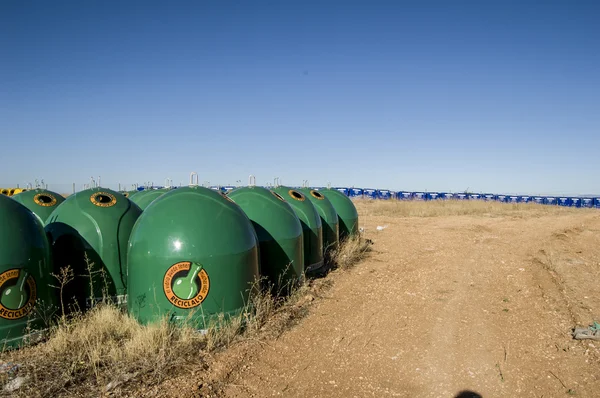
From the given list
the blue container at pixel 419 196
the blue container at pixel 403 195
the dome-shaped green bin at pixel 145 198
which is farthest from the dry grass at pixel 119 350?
the blue container at pixel 419 196

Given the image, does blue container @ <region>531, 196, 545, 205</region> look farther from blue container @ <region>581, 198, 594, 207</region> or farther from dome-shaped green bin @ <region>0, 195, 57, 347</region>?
dome-shaped green bin @ <region>0, 195, 57, 347</region>

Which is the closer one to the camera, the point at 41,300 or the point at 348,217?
the point at 41,300

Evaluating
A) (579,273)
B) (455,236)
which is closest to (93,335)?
(579,273)

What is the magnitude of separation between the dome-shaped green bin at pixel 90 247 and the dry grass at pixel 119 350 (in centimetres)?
41

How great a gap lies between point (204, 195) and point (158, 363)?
2.39 metres

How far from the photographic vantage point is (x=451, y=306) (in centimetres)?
741

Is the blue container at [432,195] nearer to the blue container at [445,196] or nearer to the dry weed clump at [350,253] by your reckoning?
the blue container at [445,196]

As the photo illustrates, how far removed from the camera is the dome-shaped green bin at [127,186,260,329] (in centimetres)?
554

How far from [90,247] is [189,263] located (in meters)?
2.21

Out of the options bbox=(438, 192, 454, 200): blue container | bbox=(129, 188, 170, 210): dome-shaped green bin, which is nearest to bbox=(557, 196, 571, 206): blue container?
bbox=(438, 192, 454, 200): blue container

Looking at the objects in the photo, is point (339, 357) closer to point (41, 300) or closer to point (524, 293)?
point (41, 300)

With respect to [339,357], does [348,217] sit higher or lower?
higher

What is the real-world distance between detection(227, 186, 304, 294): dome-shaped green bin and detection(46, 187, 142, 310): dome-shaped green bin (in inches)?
84.9

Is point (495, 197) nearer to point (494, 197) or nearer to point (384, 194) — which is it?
point (494, 197)
